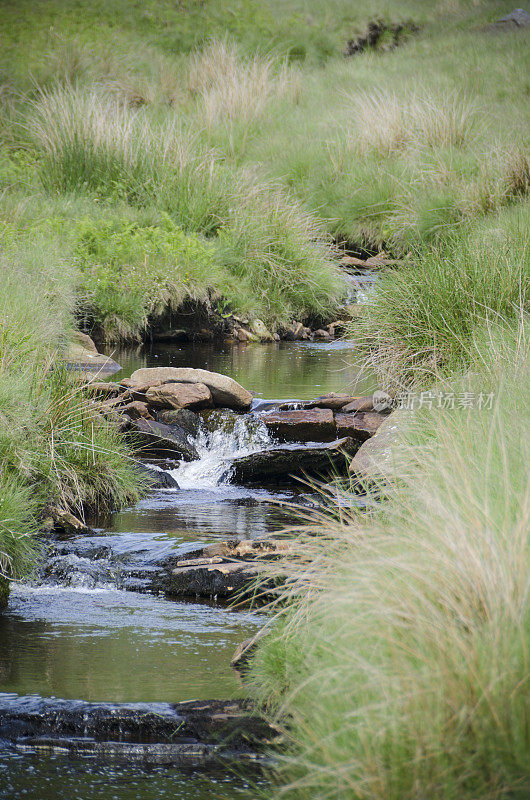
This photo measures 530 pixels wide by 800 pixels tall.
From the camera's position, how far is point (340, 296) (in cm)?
1079

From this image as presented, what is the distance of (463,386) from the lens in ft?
14.4

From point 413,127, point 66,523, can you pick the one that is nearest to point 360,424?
point 66,523

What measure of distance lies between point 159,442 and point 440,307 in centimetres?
215

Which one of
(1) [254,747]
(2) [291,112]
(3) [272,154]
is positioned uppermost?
(2) [291,112]

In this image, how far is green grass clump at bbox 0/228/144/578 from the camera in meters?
4.01

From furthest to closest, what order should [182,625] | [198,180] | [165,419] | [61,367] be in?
[198,180] → [165,419] → [61,367] → [182,625]

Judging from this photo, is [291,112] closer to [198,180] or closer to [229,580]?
[198,180]

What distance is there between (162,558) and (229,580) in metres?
0.49

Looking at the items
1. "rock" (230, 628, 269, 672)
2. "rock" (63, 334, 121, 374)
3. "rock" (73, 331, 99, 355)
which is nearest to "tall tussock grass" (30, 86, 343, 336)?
"rock" (73, 331, 99, 355)

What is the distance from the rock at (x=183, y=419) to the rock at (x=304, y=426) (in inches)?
20.3

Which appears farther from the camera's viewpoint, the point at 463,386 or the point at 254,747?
the point at 463,386

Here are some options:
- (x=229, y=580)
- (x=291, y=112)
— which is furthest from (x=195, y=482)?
(x=291, y=112)

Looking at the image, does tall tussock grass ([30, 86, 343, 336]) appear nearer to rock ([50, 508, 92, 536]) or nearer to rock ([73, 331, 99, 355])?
rock ([73, 331, 99, 355])

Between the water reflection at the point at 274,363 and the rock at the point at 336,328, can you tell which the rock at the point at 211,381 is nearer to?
the water reflection at the point at 274,363
